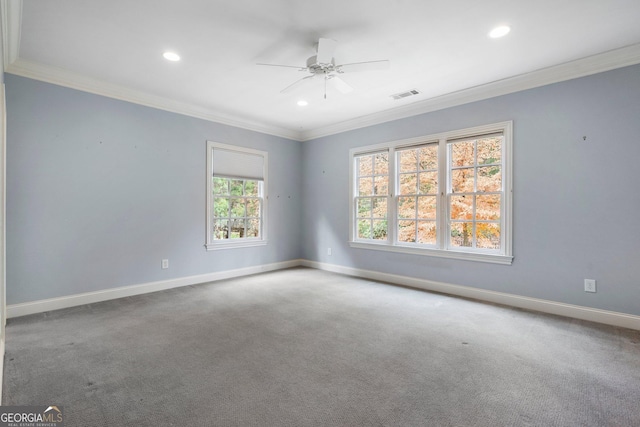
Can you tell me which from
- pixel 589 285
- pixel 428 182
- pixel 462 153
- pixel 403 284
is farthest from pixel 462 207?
pixel 589 285

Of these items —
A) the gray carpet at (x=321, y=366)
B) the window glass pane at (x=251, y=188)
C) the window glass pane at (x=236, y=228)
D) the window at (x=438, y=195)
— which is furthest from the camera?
the window glass pane at (x=251, y=188)

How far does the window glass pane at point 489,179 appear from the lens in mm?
3977

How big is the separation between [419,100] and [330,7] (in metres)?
2.50

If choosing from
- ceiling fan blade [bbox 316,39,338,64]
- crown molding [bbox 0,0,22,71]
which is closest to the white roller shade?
crown molding [bbox 0,0,22,71]

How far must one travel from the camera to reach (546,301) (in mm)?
3516

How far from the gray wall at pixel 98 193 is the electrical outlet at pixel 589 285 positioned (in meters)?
4.88

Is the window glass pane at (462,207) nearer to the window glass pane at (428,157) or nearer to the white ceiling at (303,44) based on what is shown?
the window glass pane at (428,157)

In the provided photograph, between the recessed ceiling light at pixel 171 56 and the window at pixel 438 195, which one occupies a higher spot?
the recessed ceiling light at pixel 171 56

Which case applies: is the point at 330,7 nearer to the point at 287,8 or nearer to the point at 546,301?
the point at 287,8

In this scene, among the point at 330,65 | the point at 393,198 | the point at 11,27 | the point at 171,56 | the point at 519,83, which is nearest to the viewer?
the point at 11,27

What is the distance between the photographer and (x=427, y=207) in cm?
461

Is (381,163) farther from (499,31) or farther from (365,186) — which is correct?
(499,31)

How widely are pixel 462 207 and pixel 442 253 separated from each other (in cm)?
72

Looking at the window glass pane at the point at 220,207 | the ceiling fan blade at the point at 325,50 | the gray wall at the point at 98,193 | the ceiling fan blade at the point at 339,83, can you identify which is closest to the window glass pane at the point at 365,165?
the ceiling fan blade at the point at 339,83
